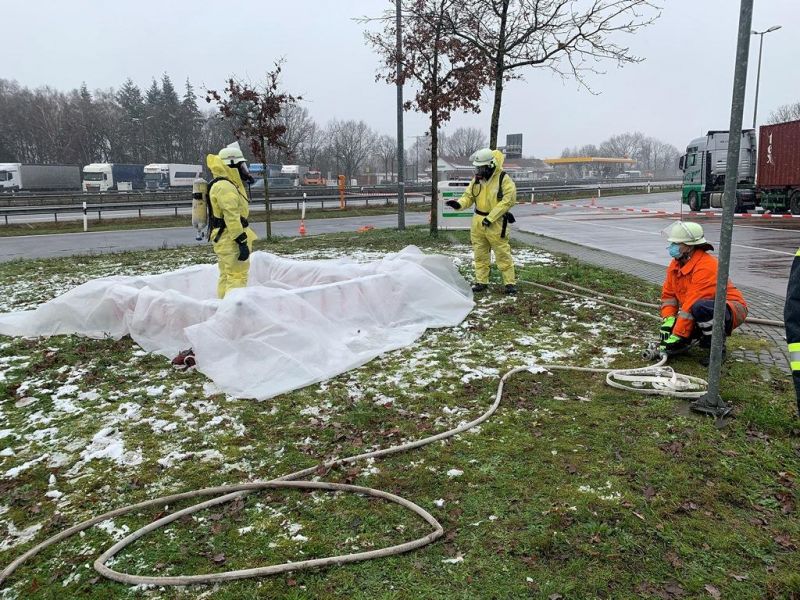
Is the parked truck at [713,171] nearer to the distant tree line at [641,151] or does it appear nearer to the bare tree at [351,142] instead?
the bare tree at [351,142]

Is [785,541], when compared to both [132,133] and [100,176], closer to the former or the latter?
[100,176]

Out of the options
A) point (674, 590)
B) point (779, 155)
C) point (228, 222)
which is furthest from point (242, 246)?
point (779, 155)

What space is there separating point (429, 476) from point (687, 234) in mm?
3419

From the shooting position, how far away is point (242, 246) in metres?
6.51

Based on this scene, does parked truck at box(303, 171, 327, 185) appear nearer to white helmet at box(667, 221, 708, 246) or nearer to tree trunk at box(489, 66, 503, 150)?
tree trunk at box(489, 66, 503, 150)

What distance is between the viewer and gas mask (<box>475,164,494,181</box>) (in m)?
8.13

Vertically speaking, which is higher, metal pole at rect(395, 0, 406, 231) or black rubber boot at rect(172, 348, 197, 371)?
metal pole at rect(395, 0, 406, 231)

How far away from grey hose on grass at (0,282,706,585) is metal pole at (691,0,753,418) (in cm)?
26

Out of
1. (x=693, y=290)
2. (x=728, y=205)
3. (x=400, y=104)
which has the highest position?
(x=400, y=104)

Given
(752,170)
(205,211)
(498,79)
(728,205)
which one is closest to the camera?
(728,205)

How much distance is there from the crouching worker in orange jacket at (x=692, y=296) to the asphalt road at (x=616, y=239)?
173 inches

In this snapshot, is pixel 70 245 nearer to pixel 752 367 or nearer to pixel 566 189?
pixel 752 367

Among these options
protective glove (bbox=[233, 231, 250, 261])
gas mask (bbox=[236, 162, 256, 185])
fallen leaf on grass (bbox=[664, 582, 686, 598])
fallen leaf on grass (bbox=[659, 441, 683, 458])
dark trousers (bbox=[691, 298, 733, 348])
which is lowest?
fallen leaf on grass (bbox=[664, 582, 686, 598])

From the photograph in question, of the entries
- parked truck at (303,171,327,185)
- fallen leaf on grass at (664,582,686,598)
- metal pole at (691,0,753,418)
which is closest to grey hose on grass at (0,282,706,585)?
metal pole at (691,0,753,418)
